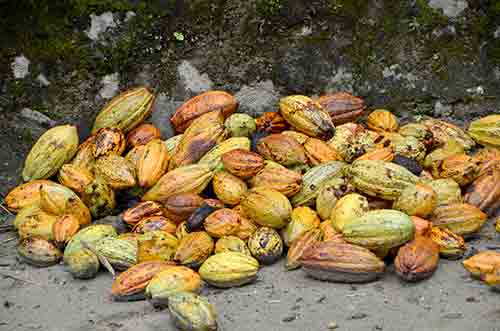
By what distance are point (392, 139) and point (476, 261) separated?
1.26 meters

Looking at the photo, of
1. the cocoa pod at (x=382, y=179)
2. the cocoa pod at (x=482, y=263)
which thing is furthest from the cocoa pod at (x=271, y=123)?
the cocoa pod at (x=482, y=263)

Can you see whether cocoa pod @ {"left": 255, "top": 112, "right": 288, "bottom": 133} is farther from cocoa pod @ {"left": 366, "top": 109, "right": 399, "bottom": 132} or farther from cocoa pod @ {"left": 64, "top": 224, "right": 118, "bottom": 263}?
cocoa pod @ {"left": 64, "top": 224, "right": 118, "bottom": 263}

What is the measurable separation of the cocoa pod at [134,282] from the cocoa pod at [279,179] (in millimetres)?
814

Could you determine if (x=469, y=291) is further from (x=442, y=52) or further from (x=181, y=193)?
(x=442, y=52)

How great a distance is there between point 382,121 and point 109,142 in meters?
1.77

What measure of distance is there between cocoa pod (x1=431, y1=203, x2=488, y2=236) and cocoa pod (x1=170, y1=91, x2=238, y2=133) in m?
1.60

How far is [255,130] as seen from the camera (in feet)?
16.1

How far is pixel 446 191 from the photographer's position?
4.23m

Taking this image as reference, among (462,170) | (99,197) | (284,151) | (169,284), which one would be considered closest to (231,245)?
(169,284)

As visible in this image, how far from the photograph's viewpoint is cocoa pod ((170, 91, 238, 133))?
4.99m

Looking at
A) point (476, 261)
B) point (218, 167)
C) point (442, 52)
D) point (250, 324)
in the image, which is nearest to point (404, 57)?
point (442, 52)

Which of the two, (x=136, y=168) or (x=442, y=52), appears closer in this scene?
(x=136, y=168)

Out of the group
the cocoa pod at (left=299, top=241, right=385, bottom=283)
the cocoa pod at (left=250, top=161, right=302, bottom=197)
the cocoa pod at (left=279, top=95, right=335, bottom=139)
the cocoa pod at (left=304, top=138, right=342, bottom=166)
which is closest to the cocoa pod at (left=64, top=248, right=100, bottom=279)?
the cocoa pod at (left=250, top=161, right=302, bottom=197)

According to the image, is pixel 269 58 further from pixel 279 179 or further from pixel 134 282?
pixel 134 282
